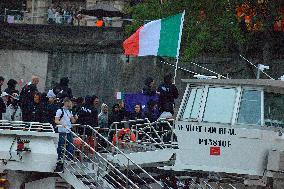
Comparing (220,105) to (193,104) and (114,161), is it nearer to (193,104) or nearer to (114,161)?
(193,104)

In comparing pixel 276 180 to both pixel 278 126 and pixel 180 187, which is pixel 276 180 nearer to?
pixel 278 126

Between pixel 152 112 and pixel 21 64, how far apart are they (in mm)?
18033

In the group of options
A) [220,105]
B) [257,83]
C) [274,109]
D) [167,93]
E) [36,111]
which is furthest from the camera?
[167,93]

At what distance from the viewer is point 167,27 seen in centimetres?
2906

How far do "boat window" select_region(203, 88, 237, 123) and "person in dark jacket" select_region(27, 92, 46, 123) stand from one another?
510cm

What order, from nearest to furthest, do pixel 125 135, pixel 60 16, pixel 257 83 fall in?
pixel 257 83, pixel 125 135, pixel 60 16

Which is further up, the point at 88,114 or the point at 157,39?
the point at 157,39

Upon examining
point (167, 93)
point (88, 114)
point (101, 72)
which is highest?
point (167, 93)

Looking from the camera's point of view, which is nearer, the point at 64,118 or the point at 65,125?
the point at 65,125

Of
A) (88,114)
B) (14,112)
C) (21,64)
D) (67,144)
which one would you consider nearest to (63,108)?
(67,144)

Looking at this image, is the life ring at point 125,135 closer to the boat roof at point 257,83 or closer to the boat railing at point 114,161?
the boat railing at point 114,161

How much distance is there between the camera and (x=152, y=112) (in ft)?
96.3

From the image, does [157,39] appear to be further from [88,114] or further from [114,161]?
[114,161]

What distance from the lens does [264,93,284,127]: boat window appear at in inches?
920
